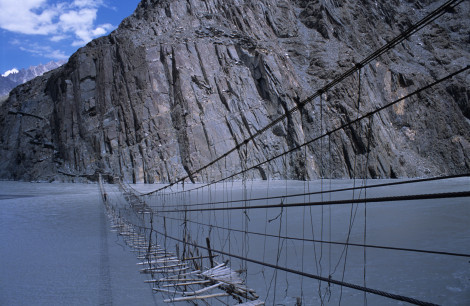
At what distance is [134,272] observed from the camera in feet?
32.2

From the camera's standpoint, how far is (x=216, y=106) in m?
44.8

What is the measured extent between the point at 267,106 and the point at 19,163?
1435 inches

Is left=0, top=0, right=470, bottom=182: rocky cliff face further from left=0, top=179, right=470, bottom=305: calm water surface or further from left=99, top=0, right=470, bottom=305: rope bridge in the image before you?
left=99, top=0, right=470, bottom=305: rope bridge

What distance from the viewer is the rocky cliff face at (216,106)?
4209 centimetres

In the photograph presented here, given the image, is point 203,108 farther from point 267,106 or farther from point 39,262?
point 39,262

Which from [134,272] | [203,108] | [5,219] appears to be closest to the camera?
[134,272]

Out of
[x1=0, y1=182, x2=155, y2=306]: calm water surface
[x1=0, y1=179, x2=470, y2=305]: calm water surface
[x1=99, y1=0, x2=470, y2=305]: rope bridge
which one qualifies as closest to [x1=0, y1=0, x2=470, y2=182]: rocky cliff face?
[x1=0, y1=182, x2=155, y2=306]: calm water surface

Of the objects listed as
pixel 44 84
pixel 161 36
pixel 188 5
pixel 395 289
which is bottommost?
pixel 395 289

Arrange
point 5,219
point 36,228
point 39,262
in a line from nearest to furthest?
point 39,262, point 36,228, point 5,219

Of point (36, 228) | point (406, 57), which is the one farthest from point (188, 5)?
point (36, 228)

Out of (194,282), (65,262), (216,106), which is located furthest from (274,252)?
(216,106)

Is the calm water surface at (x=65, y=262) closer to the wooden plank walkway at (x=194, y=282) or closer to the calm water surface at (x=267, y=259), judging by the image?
the calm water surface at (x=267, y=259)

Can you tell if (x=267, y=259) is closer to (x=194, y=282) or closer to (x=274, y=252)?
(x=274, y=252)

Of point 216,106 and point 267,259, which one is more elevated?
point 216,106
